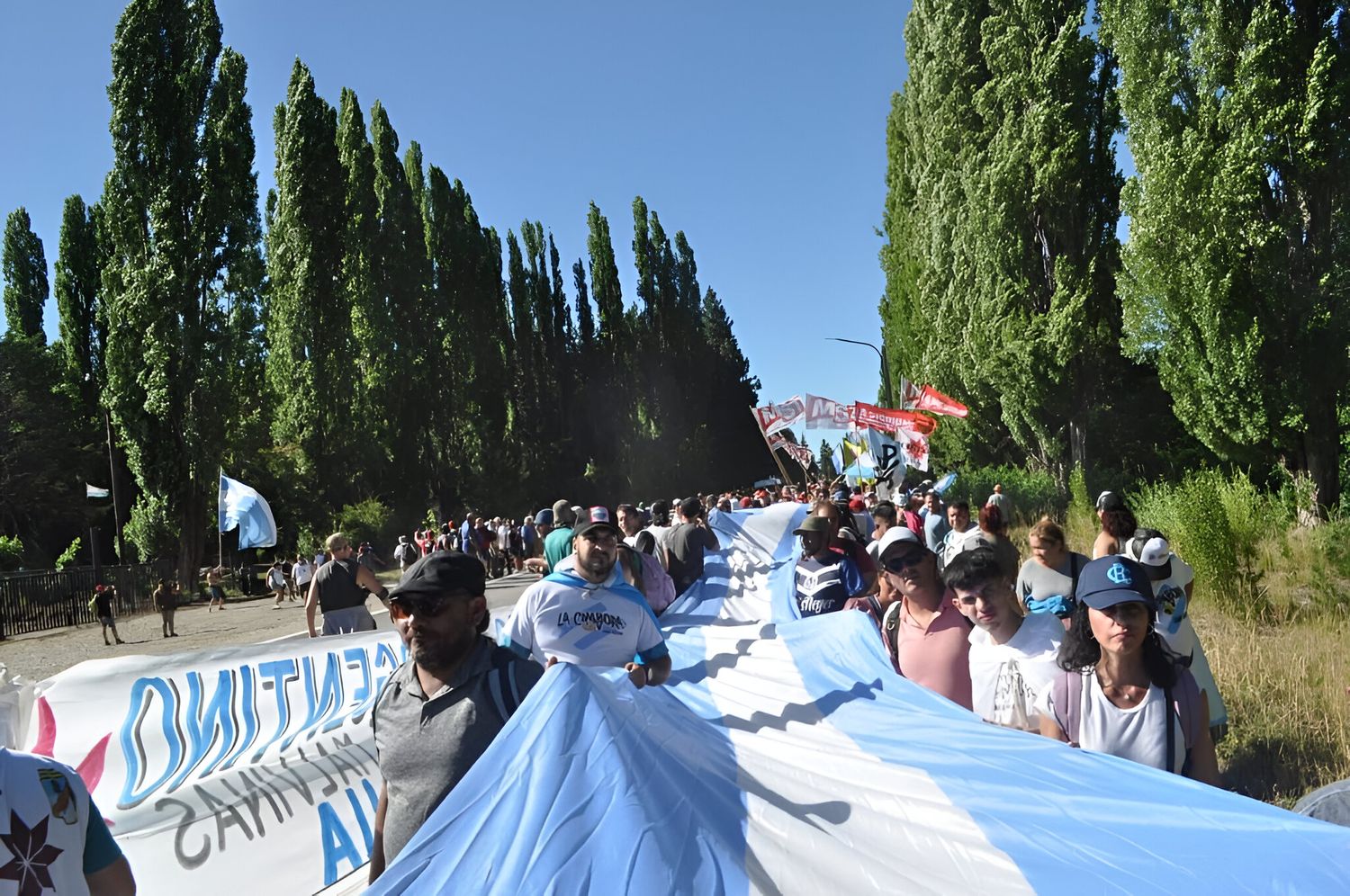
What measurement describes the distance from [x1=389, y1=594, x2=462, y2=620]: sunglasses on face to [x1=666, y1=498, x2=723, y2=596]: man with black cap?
26.6 ft

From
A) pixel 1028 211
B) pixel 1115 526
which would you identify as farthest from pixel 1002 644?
pixel 1028 211

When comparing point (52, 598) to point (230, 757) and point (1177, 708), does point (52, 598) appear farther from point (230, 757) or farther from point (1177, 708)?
point (1177, 708)

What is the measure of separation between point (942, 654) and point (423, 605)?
→ 2.39 metres

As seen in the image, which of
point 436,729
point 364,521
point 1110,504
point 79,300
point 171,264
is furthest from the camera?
point 79,300

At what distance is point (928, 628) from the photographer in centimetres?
458

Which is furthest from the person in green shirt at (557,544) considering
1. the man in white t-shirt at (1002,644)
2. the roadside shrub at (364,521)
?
the roadside shrub at (364,521)

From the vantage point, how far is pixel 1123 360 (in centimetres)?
2448

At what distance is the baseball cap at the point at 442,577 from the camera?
3.09 metres

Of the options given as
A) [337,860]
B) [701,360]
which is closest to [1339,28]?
[337,860]

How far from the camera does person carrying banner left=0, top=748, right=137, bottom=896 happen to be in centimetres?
221

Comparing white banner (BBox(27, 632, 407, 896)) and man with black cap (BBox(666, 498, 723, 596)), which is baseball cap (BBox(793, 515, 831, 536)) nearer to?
white banner (BBox(27, 632, 407, 896))

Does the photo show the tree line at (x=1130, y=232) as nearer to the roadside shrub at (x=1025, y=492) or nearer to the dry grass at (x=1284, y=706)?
the roadside shrub at (x=1025, y=492)

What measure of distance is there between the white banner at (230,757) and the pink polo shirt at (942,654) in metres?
2.95

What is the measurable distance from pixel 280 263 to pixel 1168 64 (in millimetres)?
32251
